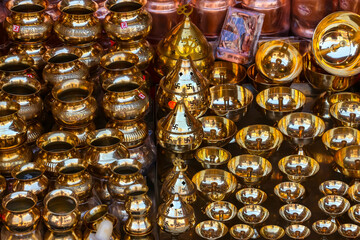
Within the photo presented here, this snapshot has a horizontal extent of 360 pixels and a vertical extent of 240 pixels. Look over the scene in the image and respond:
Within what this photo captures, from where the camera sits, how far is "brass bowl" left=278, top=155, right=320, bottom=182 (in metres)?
2.74

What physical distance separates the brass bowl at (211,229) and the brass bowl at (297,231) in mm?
201

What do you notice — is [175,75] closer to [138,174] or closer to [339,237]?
[138,174]

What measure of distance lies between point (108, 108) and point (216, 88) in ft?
1.77

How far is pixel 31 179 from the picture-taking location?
7.94ft

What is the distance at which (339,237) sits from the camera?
2508 mm

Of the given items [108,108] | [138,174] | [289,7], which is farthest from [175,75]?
[289,7]

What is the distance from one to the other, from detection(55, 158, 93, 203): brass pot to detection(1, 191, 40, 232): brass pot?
127 millimetres

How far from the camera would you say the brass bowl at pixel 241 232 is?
250 centimetres

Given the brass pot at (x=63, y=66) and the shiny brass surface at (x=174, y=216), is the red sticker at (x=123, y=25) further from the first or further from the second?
the shiny brass surface at (x=174, y=216)

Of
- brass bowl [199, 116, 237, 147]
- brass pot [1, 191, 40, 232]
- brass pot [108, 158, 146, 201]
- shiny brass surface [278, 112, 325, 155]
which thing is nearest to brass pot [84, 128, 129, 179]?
brass pot [108, 158, 146, 201]

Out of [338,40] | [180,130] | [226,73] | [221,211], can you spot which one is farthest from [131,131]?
[338,40]

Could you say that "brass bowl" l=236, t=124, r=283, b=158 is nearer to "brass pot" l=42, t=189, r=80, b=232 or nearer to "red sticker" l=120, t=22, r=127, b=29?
"red sticker" l=120, t=22, r=127, b=29

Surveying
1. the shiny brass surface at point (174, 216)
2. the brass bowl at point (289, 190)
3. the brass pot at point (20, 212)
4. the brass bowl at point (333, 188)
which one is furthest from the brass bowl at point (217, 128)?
the brass pot at point (20, 212)

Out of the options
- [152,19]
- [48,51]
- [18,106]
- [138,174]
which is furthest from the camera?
[152,19]
